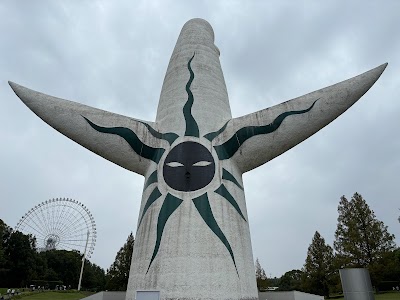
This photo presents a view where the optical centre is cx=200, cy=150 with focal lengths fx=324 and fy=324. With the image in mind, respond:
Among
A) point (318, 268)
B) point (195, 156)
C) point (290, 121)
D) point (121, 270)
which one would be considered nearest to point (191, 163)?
point (195, 156)

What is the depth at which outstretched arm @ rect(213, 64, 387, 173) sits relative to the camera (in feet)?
39.6

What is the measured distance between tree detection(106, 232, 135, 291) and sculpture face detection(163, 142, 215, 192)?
3155 centimetres

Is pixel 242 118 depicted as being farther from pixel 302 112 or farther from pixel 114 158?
pixel 114 158

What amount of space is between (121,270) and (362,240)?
1095 inches

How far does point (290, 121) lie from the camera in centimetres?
1209

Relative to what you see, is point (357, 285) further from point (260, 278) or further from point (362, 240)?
point (260, 278)

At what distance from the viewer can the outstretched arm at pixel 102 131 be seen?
12.4 m

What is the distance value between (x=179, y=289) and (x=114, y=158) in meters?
5.76

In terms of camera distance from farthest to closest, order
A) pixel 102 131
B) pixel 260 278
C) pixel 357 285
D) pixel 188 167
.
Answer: pixel 260 278
pixel 102 131
pixel 188 167
pixel 357 285

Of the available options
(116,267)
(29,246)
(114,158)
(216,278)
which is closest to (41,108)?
(114,158)

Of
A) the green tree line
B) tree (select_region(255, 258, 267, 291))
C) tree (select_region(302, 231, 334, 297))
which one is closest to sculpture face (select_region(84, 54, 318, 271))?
the green tree line

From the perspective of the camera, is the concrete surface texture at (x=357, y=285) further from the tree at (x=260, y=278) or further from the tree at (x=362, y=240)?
the tree at (x=260, y=278)

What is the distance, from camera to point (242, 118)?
12734 millimetres

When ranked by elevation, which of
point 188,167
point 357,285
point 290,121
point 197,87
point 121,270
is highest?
point 197,87
